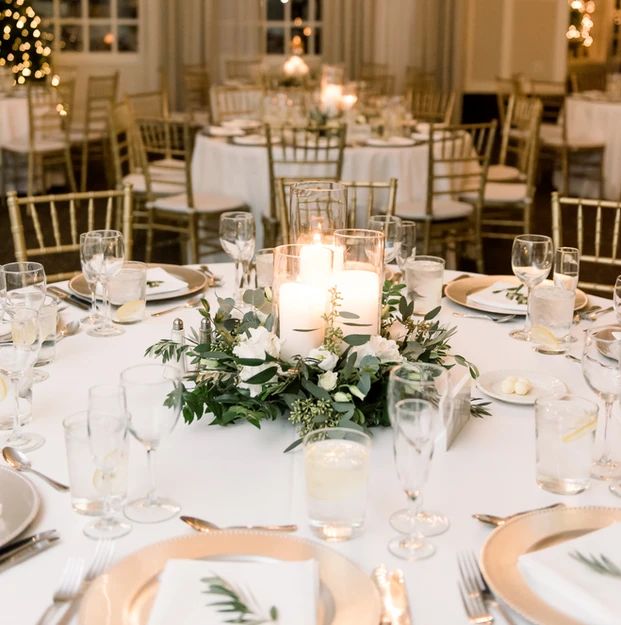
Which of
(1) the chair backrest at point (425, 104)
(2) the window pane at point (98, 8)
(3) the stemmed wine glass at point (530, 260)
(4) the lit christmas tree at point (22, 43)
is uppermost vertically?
(2) the window pane at point (98, 8)

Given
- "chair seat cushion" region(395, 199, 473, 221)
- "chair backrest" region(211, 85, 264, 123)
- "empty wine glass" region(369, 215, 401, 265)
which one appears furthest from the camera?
"chair backrest" region(211, 85, 264, 123)

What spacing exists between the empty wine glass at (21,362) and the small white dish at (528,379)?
0.76 meters

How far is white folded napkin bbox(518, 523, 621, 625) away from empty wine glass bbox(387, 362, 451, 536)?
156mm

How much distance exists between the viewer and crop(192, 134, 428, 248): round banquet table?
192 inches

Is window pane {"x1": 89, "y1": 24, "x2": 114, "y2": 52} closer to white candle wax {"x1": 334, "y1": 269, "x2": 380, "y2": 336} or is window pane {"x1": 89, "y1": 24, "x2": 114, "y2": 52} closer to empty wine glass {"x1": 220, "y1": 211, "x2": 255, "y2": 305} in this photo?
empty wine glass {"x1": 220, "y1": 211, "x2": 255, "y2": 305}

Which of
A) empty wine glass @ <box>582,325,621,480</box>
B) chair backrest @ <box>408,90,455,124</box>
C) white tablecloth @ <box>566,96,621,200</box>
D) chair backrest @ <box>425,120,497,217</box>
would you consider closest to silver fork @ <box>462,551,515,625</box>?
empty wine glass @ <box>582,325,621,480</box>

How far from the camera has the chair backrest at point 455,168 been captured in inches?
182

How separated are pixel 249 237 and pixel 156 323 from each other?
292 millimetres

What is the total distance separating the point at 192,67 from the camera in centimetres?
880

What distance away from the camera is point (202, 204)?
4.85 m

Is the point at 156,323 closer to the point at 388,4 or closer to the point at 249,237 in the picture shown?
the point at 249,237

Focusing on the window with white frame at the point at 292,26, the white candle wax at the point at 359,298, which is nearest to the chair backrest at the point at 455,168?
the white candle wax at the point at 359,298

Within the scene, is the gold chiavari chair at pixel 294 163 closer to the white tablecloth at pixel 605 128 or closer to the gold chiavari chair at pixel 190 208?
the gold chiavari chair at pixel 190 208

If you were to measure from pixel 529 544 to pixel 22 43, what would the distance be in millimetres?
7467
